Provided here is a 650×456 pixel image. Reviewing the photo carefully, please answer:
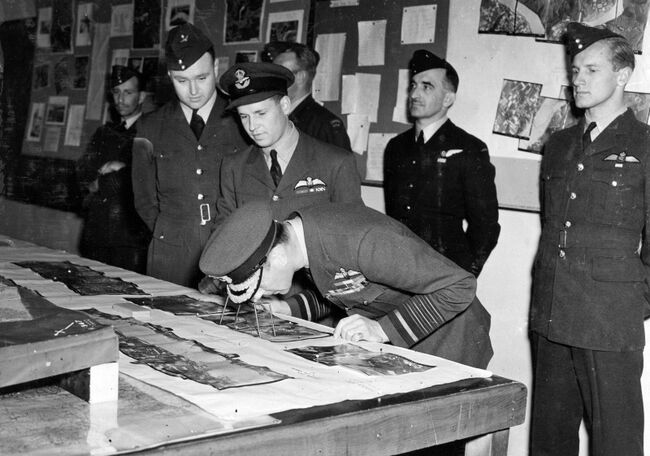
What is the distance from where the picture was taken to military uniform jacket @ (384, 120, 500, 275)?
3.39m

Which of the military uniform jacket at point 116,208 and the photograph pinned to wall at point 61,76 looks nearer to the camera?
the military uniform jacket at point 116,208

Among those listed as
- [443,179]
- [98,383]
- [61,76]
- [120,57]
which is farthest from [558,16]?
[61,76]

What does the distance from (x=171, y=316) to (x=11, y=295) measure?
53 cm

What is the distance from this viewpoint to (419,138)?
11.9ft

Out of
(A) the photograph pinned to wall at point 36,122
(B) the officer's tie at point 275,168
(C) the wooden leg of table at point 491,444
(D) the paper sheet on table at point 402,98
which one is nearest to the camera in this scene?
(C) the wooden leg of table at point 491,444

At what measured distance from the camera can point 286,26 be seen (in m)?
4.56

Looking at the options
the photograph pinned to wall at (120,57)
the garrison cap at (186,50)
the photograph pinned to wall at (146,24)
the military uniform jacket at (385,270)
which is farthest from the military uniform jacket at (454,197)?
the photograph pinned to wall at (120,57)

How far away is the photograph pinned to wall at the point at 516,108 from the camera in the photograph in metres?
3.38

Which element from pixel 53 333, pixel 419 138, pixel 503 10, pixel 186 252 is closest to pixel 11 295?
pixel 53 333

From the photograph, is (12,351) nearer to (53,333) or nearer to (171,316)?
(53,333)

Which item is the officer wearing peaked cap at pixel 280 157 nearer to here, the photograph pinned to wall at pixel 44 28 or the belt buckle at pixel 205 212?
the belt buckle at pixel 205 212

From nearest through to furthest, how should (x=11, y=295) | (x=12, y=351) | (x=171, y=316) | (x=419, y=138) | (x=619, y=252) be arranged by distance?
(x=12, y=351), (x=11, y=295), (x=171, y=316), (x=619, y=252), (x=419, y=138)

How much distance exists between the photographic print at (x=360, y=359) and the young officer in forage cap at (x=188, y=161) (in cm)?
149

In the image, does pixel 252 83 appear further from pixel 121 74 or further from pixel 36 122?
pixel 36 122
